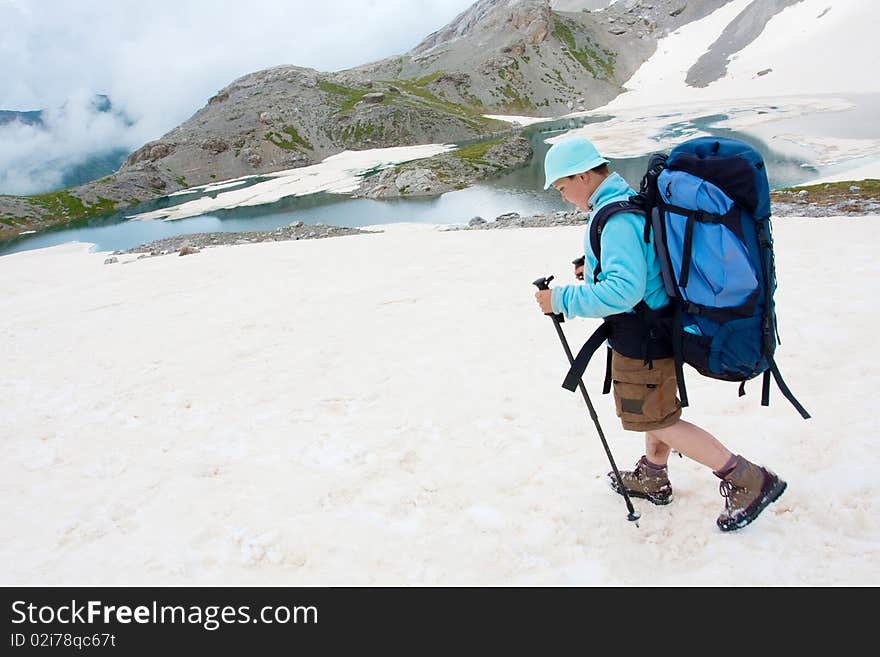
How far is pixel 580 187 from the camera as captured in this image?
11.1 ft

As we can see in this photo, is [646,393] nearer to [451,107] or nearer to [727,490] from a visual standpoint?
[727,490]

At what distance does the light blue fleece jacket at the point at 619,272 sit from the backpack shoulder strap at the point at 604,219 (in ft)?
0.10

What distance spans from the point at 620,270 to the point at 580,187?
2.30 feet

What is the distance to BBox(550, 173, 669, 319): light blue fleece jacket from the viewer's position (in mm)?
3086

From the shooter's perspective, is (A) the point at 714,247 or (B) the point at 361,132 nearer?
(A) the point at 714,247

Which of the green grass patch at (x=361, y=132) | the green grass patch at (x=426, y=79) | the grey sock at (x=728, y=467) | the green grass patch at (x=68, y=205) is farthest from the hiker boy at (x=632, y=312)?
the green grass patch at (x=426, y=79)

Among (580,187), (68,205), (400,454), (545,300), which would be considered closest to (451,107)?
(68,205)

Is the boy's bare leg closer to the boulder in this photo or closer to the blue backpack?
the blue backpack

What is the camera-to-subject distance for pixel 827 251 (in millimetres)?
11336

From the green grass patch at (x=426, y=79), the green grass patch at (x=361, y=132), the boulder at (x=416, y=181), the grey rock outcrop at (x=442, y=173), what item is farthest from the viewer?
the green grass patch at (x=426, y=79)

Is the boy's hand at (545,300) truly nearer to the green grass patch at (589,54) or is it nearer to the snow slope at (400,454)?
the snow slope at (400,454)

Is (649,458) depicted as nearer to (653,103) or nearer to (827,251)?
(827,251)

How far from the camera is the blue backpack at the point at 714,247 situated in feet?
9.57
